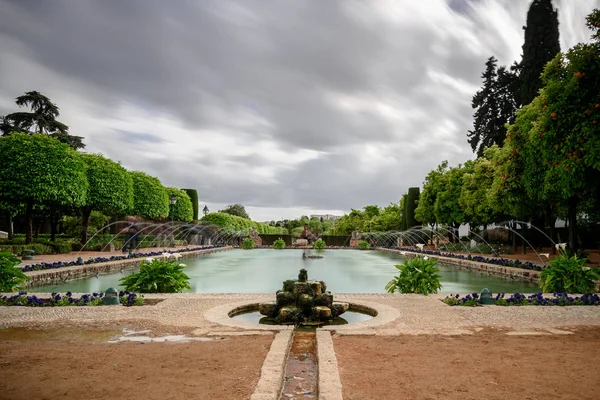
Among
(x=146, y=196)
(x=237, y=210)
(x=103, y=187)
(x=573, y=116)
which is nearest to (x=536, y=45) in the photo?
(x=573, y=116)

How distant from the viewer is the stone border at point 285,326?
6230 mm

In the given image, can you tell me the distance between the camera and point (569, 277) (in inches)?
409

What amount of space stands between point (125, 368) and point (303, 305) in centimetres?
348

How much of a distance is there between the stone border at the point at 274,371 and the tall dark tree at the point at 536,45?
30.0 m

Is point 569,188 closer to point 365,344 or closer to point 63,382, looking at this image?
point 365,344

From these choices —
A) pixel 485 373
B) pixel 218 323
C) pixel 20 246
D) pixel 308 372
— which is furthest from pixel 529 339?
pixel 20 246

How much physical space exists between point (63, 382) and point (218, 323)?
2.78m

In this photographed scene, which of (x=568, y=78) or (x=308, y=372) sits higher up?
(x=568, y=78)

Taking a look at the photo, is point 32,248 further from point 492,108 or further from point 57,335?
point 492,108

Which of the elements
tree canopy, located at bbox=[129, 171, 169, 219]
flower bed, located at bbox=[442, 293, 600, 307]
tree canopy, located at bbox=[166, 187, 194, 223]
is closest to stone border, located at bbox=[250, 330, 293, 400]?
flower bed, located at bbox=[442, 293, 600, 307]

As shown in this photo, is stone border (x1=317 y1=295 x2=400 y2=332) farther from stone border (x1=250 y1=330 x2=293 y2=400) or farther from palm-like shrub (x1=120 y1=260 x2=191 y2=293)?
palm-like shrub (x1=120 y1=260 x2=191 y2=293)

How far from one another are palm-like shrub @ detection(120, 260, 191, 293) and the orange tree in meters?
11.7

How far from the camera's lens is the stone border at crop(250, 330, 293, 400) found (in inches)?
141

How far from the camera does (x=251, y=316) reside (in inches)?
312
